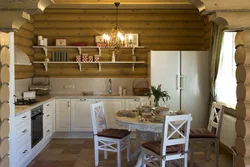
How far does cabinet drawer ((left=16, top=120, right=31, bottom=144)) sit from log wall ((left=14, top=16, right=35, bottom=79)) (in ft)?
5.11

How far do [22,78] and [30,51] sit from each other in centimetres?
71

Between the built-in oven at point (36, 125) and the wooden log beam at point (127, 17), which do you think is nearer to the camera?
the built-in oven at point (36, 125)

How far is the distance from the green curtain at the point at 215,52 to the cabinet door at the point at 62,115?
115 inches

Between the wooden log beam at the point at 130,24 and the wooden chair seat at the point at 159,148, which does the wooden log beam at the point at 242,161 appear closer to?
the wooden chair seat at the point at 159,148

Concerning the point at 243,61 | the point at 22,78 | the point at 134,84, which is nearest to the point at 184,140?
the point at 243,61

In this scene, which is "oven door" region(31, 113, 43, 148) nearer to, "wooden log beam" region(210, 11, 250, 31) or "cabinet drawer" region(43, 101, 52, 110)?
"cabinet drawer" region(43, 101, 52, 110)

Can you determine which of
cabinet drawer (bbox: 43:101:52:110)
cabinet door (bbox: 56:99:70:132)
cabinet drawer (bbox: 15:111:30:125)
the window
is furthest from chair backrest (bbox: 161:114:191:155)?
cabinet door (bbox: 56:99:70:132)

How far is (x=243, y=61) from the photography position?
277cm

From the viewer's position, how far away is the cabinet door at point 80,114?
5.65m

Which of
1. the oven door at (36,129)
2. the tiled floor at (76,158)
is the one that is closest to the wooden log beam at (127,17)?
the oven door at (36,129)

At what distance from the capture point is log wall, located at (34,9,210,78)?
20.1ft

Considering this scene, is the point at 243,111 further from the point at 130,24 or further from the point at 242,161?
the point at 130,24

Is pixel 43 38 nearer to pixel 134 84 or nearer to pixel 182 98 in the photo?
Answer: pixel 134 84

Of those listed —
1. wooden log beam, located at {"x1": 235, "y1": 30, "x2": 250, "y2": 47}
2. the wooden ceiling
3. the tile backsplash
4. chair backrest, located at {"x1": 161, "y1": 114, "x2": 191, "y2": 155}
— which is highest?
the wooden ceiling
